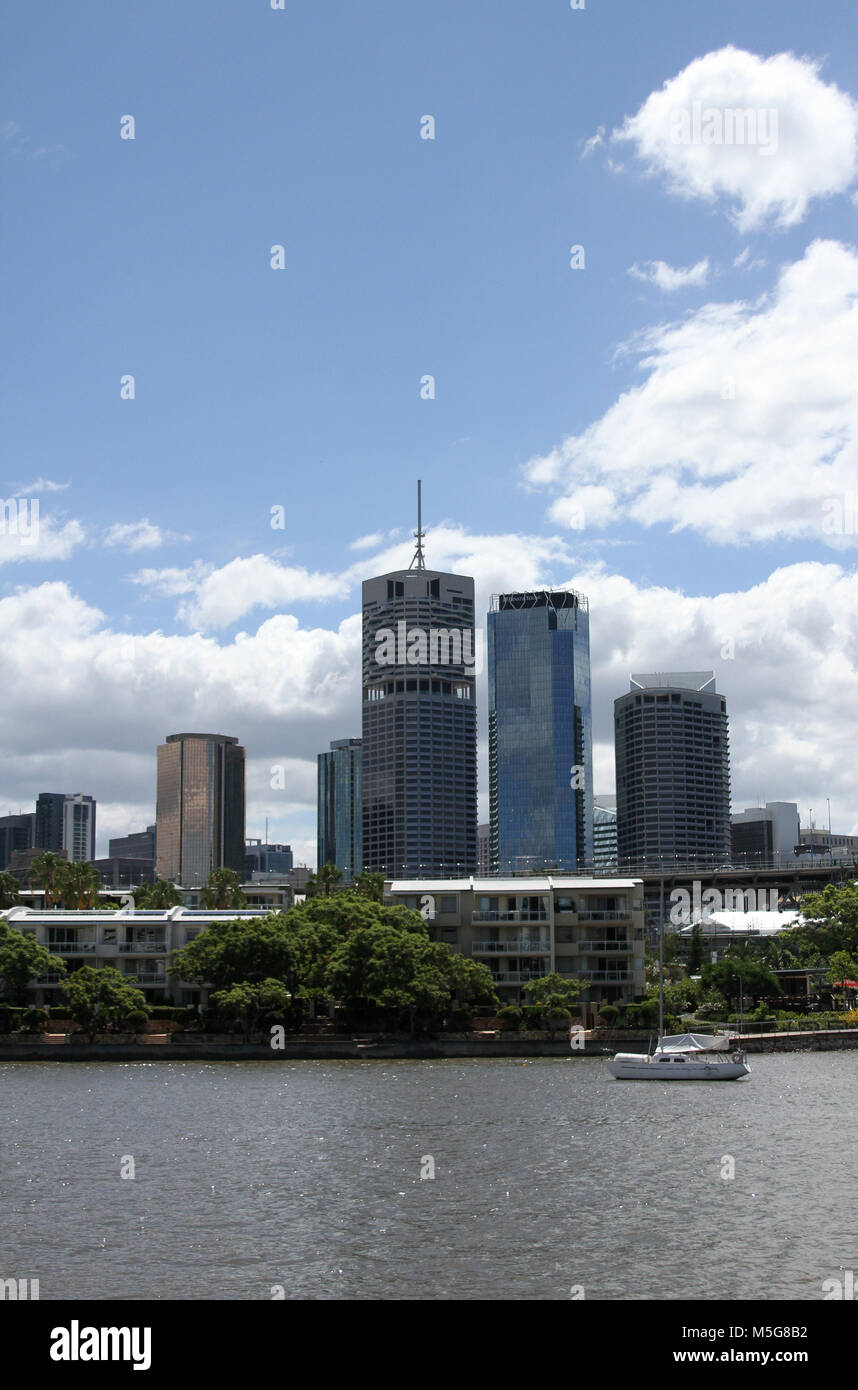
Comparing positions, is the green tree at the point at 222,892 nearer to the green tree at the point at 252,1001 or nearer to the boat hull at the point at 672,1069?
the green tree at the point at 252,1001

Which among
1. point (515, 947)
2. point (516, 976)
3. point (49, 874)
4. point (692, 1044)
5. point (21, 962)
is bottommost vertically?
point (692, 1044)

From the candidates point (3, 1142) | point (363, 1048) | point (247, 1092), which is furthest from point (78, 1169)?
point (363, 1048)

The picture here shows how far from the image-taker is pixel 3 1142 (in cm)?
5641

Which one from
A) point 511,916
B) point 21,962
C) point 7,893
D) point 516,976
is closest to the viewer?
point 21,962

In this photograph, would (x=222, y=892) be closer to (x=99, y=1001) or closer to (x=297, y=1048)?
(x=99, y=1001)

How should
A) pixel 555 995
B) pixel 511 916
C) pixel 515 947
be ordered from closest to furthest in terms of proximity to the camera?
pixel 555 995 → pixel 515 947 → pixel 511 916

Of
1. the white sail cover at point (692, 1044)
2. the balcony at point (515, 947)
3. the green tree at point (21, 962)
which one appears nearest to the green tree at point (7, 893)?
the green tree at point (21, 962)

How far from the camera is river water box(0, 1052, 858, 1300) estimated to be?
33562 millimetres

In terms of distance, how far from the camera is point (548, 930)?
386 ft

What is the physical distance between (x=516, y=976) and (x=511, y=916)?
5.25m

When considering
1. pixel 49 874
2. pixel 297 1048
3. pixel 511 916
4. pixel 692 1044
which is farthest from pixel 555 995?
pixel 49 874

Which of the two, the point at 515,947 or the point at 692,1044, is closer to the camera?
the point at 692,1044

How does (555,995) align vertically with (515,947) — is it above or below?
below

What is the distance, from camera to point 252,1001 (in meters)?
98.3
